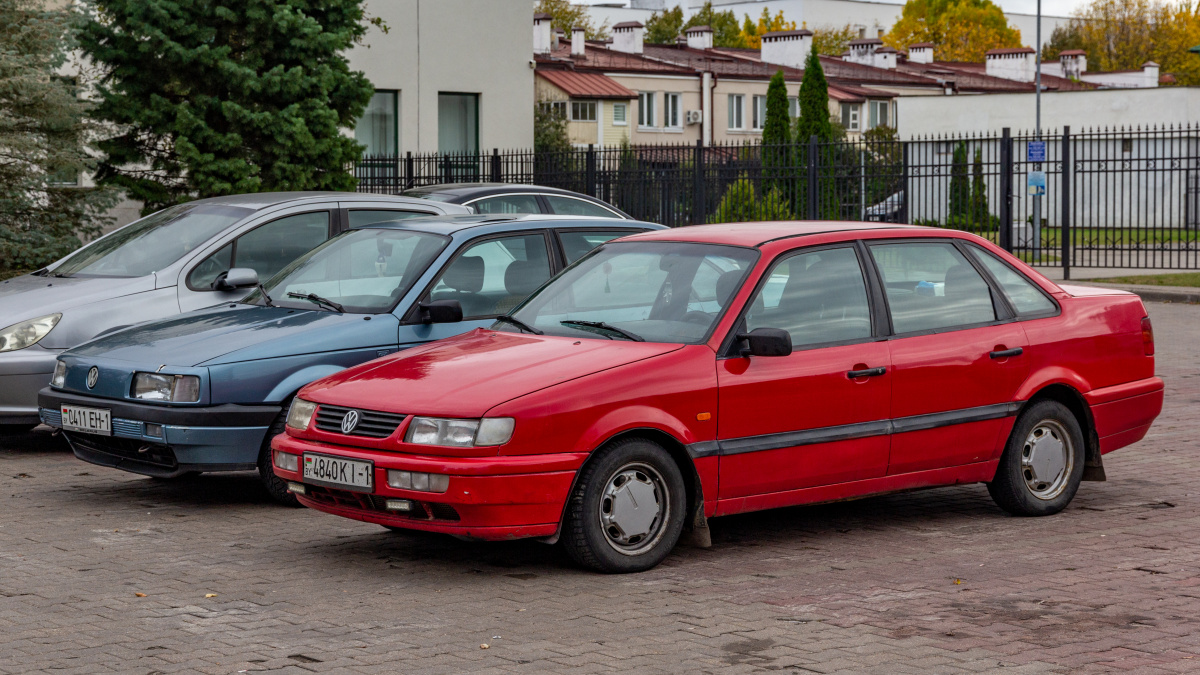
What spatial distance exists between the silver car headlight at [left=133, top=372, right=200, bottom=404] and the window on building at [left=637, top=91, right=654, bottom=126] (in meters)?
52.7

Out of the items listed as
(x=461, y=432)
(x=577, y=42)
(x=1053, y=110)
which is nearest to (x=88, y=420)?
(x=461, y=432)

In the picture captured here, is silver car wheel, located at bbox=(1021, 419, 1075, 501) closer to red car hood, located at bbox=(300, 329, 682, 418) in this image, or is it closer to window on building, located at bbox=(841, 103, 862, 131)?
red car hood, located at bbox=(300, 329, 682, 418)

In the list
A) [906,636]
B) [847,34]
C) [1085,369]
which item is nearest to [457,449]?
[906,636]

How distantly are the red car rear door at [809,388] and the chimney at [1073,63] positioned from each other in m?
80.0

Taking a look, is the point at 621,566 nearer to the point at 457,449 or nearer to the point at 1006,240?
the point at 457,449

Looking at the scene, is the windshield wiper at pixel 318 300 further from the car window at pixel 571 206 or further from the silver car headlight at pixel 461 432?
the car window at pixel 571 206

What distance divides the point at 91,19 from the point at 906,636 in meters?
15.7

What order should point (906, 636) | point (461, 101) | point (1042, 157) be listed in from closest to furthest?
point (906, 636), point (1042, 157), point (461, 101)

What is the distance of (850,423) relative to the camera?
6.55m

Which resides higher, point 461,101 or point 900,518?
point 461,101

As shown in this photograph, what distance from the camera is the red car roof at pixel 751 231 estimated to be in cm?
675

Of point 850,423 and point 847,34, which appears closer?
point 850,423

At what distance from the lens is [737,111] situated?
63.5m

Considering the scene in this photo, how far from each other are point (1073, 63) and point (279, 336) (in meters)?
82.1
